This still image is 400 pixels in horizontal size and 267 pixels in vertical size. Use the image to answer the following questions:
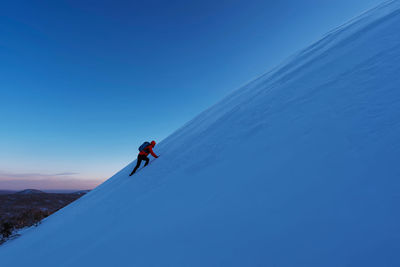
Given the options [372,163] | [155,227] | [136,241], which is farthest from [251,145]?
[136,241]

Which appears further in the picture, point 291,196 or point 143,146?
point 143,146

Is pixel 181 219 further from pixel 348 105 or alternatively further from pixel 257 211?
pixel 348 105

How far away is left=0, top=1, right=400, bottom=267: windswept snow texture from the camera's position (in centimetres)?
106

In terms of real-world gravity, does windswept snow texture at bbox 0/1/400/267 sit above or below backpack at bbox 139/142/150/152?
below

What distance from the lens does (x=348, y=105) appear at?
215cm

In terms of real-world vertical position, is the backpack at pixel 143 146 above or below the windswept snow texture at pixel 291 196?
above

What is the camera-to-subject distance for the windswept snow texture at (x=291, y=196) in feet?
3.46

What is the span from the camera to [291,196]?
143 centimetres

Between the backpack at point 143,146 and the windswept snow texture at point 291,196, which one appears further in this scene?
the backpack at point 143,146

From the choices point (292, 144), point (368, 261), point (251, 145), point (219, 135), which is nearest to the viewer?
point (368, 261)

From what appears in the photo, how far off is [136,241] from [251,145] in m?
1.92

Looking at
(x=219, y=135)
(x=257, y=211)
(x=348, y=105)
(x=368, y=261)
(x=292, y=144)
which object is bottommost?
(x=368, y=261)

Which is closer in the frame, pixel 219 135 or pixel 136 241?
pixel 136 241

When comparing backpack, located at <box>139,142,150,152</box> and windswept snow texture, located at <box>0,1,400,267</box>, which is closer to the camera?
windswept snow texture, located at <box>0,1,400,267</box>
